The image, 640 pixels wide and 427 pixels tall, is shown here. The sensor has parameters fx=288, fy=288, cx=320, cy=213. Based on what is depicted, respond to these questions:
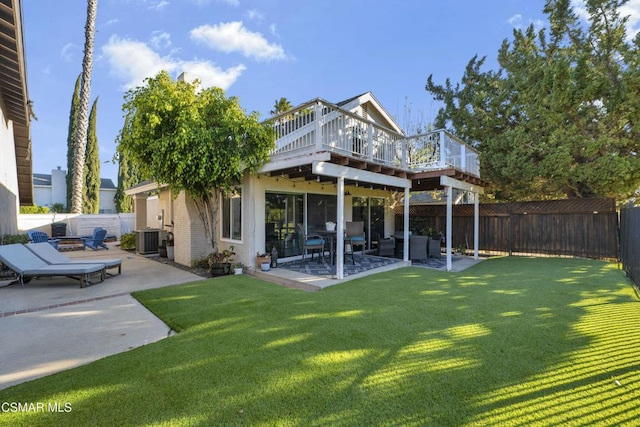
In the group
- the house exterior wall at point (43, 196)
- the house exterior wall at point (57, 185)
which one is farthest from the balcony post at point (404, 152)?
the house exterior wall at point (43, 196)

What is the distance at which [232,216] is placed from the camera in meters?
8.37

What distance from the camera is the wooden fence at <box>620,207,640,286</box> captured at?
5.82 meters

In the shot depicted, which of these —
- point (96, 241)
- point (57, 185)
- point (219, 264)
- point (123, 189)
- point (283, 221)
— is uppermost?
point (57, 185)

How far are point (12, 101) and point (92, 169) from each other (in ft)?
46.0

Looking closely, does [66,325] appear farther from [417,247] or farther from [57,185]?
[57,185]

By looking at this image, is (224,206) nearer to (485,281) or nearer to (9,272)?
(9,272)

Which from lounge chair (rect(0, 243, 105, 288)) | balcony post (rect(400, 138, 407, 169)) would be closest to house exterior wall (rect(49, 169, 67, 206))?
lounge chair (rect(0, 243, 105, 288))

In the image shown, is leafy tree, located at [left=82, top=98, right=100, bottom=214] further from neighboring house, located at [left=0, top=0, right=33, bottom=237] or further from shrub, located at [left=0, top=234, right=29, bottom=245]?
shrub, located at [left=0, top=234, right=29, bottom=245]

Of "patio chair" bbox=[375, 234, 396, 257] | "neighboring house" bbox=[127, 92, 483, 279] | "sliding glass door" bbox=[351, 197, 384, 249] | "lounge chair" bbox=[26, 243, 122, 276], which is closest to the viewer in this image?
"neighboring house" bbox=[127, 92, 483, 279]

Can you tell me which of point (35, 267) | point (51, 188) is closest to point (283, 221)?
point (35, 267)

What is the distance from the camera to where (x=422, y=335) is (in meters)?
3.54

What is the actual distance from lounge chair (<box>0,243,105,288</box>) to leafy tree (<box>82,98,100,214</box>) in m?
16.5

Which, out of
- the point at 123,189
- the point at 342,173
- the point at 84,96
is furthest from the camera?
the point at 123,189

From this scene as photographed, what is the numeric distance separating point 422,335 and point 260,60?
14407mm
